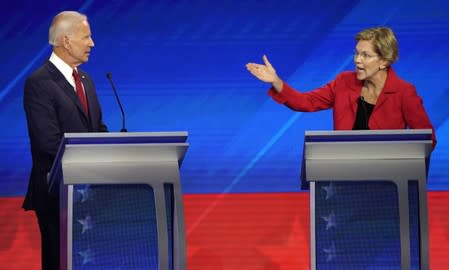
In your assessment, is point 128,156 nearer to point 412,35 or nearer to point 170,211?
point 170,211

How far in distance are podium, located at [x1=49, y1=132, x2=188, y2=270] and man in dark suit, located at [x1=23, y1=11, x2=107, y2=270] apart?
1.26ft

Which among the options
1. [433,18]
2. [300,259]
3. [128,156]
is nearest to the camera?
[128,156]

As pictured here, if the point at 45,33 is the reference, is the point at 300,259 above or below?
below

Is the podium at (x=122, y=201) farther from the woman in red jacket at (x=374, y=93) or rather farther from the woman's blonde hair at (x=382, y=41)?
the woman's blonde hair at (x=382, y=41)

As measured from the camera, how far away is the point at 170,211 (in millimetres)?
3863

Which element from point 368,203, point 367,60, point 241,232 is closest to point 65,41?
point 367,60

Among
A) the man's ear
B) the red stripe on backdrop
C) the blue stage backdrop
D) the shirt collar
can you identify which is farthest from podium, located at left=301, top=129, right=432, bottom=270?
the blue stage backdrop

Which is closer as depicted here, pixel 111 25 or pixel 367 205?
pixel 367 205

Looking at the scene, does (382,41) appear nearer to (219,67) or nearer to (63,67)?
(63,67)

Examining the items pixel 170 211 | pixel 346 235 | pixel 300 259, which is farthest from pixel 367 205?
pixel 300 259

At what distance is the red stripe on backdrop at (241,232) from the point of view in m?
5.61

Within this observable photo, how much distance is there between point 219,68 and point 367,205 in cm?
242

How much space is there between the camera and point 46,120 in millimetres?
4207

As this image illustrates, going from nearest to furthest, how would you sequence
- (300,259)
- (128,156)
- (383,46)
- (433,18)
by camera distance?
(128,156), (383,46), (300,259), (433,18)
